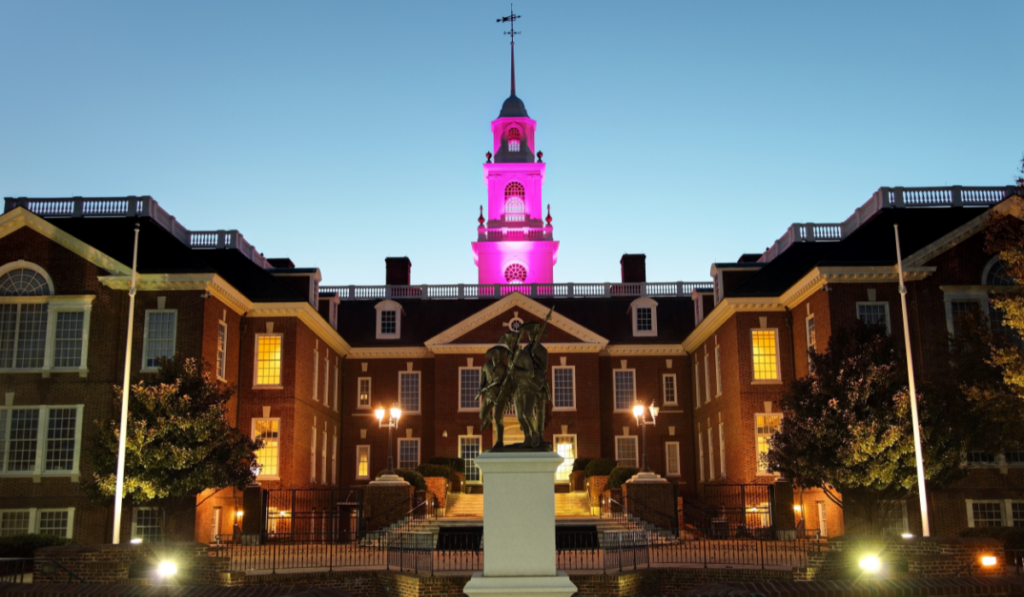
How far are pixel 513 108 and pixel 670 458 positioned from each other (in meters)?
30.6

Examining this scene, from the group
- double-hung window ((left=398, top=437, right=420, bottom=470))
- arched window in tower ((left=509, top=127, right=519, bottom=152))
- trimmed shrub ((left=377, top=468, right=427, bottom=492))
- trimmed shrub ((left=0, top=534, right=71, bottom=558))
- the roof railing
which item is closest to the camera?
trimmed shrub ((left=0, top=534, right=71, bottom=558))

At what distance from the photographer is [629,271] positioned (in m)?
56.2

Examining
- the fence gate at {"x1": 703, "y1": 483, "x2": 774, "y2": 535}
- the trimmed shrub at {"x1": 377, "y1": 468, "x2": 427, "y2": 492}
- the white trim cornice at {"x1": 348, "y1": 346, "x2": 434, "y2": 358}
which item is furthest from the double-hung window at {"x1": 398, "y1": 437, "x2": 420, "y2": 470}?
the fence gate at {"x1": 703, "y1": 483, "x2": 774, "y2": 535}

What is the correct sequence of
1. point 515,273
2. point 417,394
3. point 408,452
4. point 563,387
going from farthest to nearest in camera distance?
point 515,273
point 417,394
point 408,452
point 563,387

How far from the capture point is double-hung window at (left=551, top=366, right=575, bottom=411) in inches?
1873

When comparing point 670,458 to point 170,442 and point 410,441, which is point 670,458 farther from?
point 170,442

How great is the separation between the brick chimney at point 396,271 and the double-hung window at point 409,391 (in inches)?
306

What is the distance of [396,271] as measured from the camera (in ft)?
183

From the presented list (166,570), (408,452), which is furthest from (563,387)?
(166,570)

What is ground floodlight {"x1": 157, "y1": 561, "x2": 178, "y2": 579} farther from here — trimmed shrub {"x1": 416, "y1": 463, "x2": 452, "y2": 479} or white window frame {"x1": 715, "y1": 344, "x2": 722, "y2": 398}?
white window frame {"x1": 715, "y1": 344, "x2": 722, "y2": 398}

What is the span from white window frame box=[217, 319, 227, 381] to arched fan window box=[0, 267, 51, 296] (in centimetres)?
583

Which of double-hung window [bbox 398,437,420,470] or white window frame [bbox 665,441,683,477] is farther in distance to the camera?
double-hung window [bbox 398,437,420,470]

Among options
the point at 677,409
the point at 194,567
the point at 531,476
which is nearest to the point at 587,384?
the point at 677,409

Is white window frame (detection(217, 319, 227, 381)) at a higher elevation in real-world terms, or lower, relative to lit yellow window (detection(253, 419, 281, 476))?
higher
